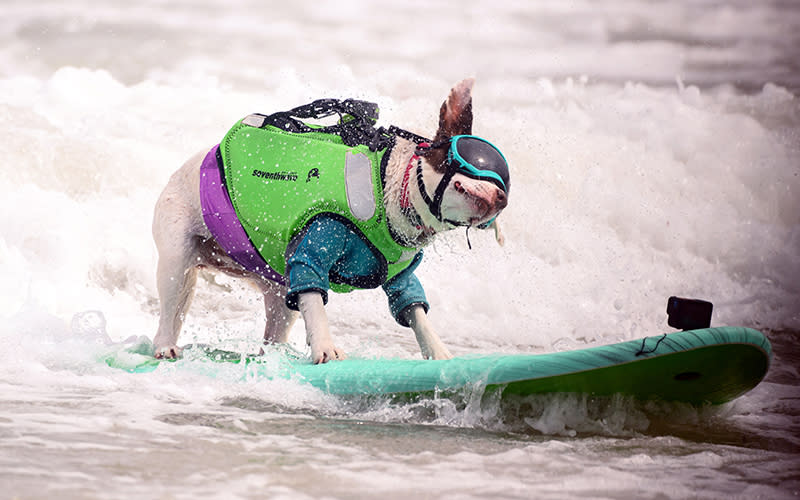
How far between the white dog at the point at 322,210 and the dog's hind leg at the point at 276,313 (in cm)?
9

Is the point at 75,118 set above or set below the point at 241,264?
above

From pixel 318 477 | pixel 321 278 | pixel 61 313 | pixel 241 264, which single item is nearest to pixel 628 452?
pixel 318 477

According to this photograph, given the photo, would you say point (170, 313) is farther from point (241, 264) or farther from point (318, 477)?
point (318, 477)

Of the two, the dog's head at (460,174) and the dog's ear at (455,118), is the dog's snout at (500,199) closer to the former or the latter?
the dog's head at (460,174)

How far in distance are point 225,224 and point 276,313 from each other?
572 mm

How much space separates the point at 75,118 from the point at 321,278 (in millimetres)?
7145

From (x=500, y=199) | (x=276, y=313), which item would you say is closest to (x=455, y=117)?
(x=500, y=199)

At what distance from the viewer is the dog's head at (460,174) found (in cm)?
298

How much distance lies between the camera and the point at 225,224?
136 inches

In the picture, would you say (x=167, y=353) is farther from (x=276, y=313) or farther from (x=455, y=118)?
(x=455, y=118)

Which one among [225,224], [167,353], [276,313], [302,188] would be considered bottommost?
[167,353]

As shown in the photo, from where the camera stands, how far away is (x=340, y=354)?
3244 mm

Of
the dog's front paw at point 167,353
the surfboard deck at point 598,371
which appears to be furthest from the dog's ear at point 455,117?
the dog's front paw at point 167,353

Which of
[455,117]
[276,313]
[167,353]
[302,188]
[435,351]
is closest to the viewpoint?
[455,117]
